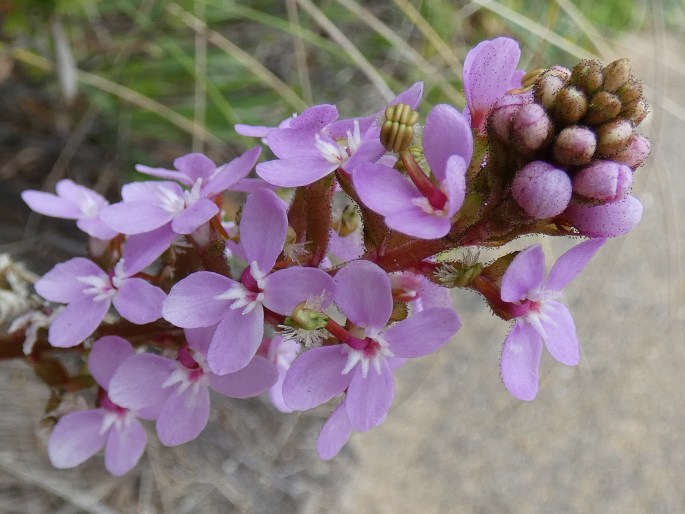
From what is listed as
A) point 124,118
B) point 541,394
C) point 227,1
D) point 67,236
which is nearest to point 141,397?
point 67,236

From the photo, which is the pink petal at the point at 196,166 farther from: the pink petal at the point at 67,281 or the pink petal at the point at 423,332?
the pink petal at the point at 423,332

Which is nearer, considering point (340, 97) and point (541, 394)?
point (541, 394)

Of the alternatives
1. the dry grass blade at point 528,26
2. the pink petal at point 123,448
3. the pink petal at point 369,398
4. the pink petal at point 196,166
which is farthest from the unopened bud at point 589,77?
the dry grass blade at point 528,26

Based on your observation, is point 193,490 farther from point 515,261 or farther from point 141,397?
point 515,261

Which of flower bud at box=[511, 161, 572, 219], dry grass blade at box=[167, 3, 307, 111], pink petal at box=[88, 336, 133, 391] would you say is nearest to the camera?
flower bud at box=[511, 161, 572, 219]

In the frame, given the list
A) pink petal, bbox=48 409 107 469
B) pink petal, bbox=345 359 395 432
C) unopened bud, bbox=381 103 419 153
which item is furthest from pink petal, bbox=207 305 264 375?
pink petal, bbox=48 409 107 469

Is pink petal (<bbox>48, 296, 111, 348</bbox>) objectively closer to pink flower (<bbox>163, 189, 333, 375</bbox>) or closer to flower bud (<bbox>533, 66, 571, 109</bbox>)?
pink flower (<bbox>163, 189, 333, 375</bbox>)

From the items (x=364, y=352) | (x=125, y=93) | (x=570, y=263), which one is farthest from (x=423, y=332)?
(x=125, y=93)
